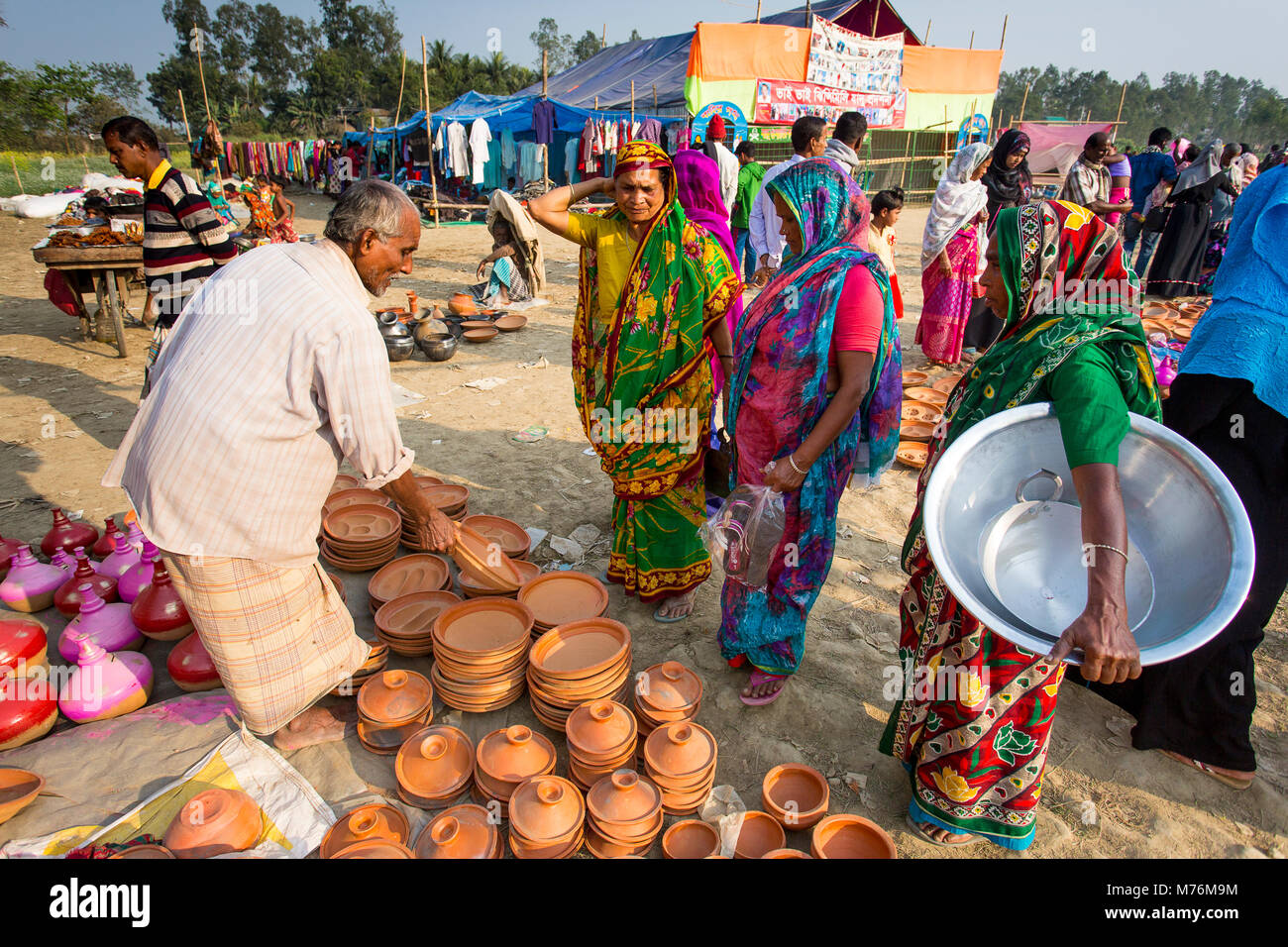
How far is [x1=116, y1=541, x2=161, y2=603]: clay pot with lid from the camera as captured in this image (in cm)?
283

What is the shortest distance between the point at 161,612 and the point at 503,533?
149 cm

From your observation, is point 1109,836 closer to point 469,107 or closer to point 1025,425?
point 1025,425

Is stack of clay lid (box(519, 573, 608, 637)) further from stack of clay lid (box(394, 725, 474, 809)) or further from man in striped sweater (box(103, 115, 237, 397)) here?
man in striped sweater (box(103, 115, 237, 397))

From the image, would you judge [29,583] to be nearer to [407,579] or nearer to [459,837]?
[407,579]

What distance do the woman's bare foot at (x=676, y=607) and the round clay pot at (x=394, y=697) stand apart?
1.13 meters

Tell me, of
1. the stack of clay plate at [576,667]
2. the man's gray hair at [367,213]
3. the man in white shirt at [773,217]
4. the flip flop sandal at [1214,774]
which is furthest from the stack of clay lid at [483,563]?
the man in white shirt at [773,217]

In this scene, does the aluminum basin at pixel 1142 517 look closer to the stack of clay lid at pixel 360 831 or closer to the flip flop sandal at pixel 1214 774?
the flip flop sandal at pixel 1214 774

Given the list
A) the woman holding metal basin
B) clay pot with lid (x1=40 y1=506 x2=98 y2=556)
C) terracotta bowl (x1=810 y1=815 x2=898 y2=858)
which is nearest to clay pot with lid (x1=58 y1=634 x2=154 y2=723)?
clay pot with lid (x1=40 y1=506 x2=98 y2=556)

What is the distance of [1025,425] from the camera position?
1.61 meters

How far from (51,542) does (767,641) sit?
11.3ft

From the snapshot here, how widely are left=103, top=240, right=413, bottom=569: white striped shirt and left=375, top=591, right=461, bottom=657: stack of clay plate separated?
0.84 meters

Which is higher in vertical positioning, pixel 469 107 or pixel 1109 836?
pixel 469 107

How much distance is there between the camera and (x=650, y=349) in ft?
8.85
